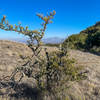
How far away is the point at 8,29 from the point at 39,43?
0.76 m

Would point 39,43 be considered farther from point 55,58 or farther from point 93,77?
point 93,77

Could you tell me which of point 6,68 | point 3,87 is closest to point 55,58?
point 3,87

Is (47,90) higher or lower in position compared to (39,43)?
lower

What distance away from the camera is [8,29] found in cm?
290

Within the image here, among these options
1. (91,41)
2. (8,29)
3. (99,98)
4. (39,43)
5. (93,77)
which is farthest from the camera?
(91,41)

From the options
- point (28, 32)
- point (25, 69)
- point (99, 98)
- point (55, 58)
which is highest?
point (28, 32)

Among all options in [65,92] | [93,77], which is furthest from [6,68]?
[93,77]

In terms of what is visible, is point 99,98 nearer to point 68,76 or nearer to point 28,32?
point 68,76

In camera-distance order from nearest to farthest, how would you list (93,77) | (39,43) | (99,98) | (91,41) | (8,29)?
(8,29)
(39,43)
(99,98)
(93,77)
(91,41)

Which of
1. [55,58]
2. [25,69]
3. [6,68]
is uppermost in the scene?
[55,58]

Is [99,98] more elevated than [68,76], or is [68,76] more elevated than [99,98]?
[68,76]

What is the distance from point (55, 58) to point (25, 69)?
0.88m

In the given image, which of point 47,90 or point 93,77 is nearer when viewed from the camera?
point 47,90

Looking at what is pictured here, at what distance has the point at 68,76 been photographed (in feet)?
12.1
